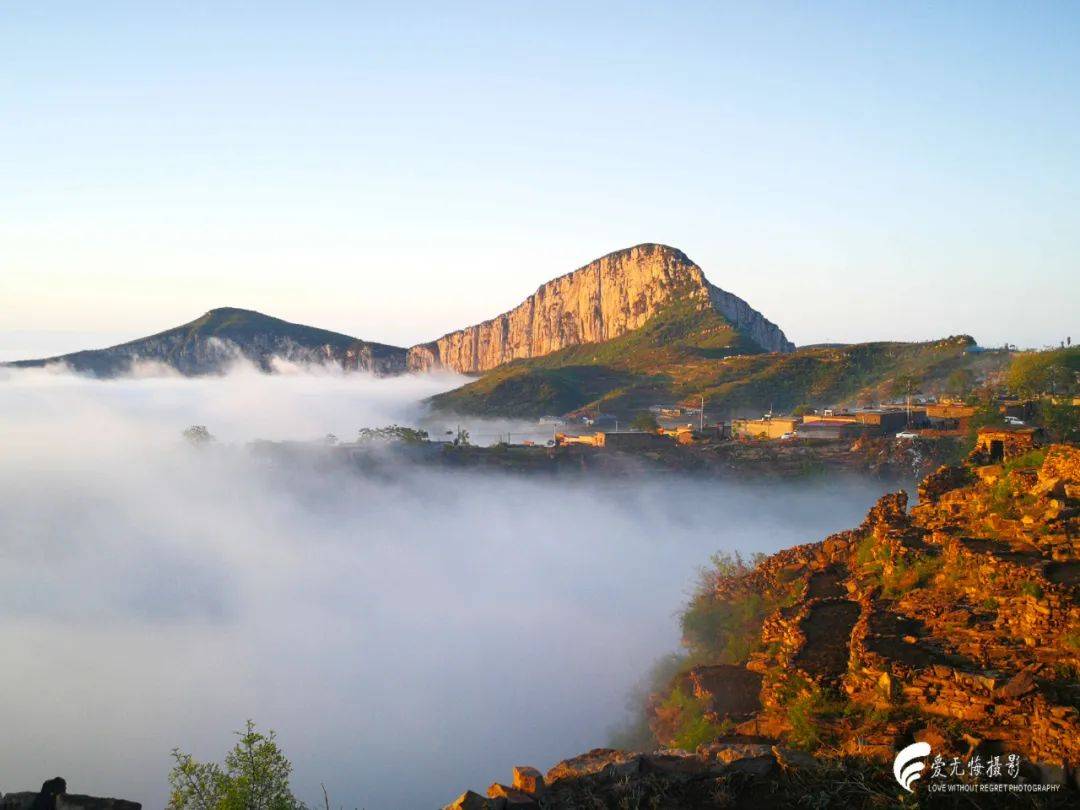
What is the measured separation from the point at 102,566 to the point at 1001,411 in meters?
88.9

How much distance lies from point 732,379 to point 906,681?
467ft

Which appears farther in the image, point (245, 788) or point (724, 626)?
point (724, 626)

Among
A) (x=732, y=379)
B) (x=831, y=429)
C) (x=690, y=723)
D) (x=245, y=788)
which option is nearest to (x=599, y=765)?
(x=245, y=788)

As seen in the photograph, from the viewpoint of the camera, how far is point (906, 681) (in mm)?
13727

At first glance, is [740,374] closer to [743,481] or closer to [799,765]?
[743,481]

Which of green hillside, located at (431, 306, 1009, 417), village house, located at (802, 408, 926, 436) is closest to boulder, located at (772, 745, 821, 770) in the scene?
village house, located at (802, 408, 926, 436)

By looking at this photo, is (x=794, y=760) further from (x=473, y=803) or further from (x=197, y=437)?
(x=197, y=437)

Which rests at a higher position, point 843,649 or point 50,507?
point 843,649

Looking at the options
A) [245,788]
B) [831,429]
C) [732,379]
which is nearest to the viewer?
[245,788]

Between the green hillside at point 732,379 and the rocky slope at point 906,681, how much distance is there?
10574 centimetres

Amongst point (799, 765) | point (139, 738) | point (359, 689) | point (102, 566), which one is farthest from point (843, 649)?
point (102, 566)

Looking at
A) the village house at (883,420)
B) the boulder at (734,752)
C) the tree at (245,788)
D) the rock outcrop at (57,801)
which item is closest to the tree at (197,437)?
the village house at (883,420)

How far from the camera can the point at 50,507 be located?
395ft

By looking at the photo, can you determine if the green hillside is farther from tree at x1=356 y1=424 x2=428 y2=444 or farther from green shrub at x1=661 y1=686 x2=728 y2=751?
green shrub at x1=661 y1=686 x2=728 y2=751
